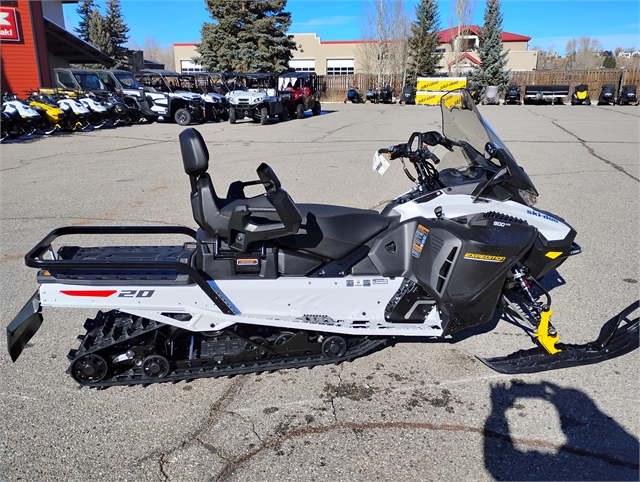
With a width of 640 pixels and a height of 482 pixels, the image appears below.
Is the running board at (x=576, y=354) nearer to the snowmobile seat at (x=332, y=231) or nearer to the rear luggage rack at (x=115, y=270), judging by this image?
the snowmobile seat at (x=332, y=231)

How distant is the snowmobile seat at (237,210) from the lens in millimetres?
2938

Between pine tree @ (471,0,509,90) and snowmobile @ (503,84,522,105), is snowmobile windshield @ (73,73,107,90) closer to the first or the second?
snowmobile @ (503,84,522,105)

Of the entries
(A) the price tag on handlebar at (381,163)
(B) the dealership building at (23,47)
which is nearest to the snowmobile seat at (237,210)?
(A) the price tag on handlebar at (381,163)

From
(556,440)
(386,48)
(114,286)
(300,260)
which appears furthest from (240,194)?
(386,48)

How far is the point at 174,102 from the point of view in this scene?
63.9 ft

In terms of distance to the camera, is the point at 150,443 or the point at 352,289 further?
the point at 352,289

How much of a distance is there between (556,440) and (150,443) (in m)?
Result: 2.25

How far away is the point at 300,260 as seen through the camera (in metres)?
3.22

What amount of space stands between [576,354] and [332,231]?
1816 mm

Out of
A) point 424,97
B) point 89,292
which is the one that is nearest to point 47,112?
point 89,292

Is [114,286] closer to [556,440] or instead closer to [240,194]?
[240,194]

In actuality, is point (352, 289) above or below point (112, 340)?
above

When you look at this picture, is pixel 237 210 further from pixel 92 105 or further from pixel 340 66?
pixel 340 66

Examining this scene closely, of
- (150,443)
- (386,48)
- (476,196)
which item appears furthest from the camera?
(386,48)
